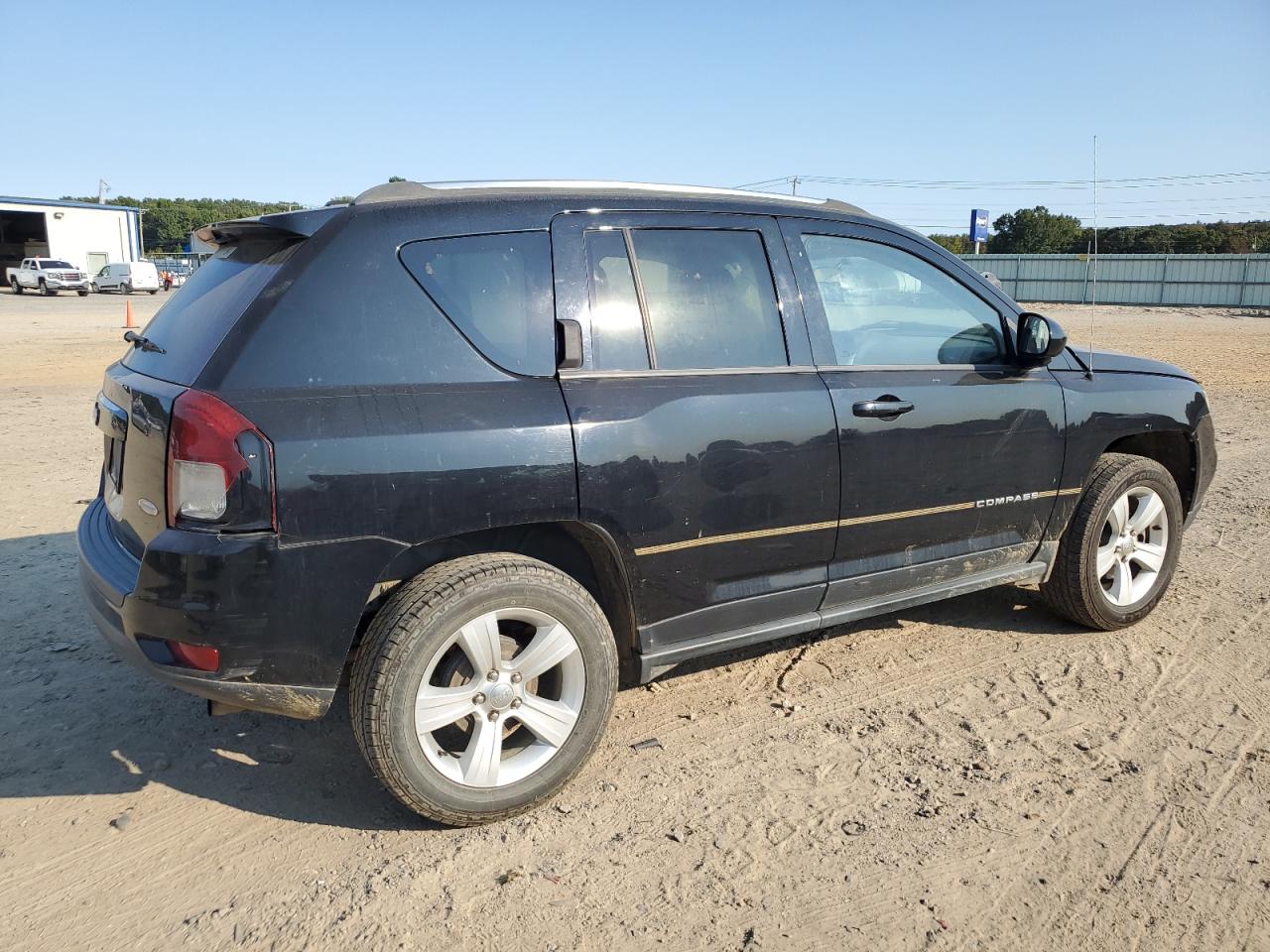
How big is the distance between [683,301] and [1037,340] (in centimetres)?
164

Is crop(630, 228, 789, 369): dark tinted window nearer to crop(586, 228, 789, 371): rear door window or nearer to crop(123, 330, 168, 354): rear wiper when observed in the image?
crop(586, 228, 789, 371): rear door window

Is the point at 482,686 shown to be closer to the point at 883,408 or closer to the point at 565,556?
the point at 565,556

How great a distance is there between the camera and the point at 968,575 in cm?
405

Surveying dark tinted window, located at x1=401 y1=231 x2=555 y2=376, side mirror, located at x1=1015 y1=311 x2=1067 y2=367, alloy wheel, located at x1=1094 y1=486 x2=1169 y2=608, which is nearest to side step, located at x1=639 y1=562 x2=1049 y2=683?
alloy wheel, located at x1=1094 y1=486 x2=1169 y2=608

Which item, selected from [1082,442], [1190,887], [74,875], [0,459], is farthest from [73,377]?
[1190,887]

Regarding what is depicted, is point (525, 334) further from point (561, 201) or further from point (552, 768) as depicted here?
point (552, 768)

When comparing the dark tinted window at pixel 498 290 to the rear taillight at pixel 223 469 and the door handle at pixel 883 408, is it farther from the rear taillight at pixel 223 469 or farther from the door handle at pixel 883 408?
the door handle at pixel 883 408

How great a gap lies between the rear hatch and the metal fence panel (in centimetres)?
3462

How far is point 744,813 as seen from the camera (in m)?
3.03

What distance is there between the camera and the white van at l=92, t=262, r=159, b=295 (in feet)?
143

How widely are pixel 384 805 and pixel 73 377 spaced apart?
12.6 m

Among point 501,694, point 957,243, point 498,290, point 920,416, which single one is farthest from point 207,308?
point 957,243

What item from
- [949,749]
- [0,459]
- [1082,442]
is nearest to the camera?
[949,749]

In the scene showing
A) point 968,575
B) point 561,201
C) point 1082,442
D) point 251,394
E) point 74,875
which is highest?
point 561,201
